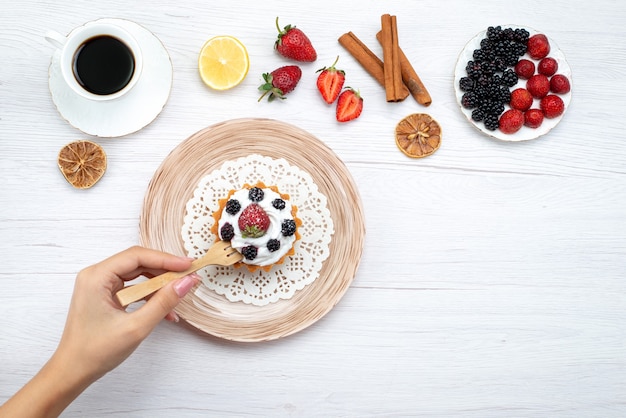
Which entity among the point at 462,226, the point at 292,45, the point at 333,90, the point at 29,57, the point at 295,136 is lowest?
the point at 462,226

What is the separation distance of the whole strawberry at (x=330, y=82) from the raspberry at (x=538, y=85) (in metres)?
0.58

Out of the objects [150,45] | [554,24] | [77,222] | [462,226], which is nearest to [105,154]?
[77,222]

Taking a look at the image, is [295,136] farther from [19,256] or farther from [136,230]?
[19,256]

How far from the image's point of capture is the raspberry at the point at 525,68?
1.71 meters

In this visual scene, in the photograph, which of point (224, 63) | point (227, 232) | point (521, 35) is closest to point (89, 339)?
point (227, 232)

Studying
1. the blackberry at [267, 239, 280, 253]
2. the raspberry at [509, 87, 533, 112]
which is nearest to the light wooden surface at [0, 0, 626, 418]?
the raspberry at [509, 87, 533, 112]

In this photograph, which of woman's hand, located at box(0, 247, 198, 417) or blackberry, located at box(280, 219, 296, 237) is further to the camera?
blackberry, located at box(280, 219, 296, 237)

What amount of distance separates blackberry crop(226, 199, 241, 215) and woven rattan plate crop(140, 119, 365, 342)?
183 millimetres

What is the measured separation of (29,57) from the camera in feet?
5.52

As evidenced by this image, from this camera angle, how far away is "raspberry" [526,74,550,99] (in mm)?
1701

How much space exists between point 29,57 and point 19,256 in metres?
0.60

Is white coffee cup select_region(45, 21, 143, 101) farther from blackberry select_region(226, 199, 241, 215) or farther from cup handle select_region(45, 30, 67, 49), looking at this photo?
blackberry select_region(226, 199, 241, 215)

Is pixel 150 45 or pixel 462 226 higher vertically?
pixel 150 45

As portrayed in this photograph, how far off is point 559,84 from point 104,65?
1344 mm
